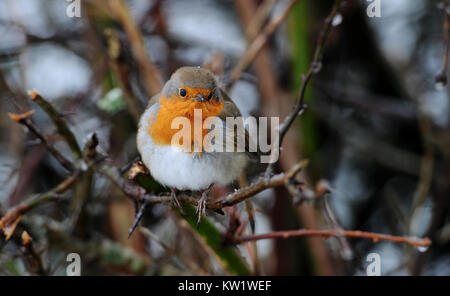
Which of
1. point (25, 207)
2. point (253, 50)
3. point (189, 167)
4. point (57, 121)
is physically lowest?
point (25, 207)

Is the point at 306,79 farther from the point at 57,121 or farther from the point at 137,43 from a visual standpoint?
the point at 137,43

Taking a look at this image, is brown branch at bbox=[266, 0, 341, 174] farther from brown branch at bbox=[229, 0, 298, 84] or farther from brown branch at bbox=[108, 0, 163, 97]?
brown branch at bbox=[108, 0, 163, 97]

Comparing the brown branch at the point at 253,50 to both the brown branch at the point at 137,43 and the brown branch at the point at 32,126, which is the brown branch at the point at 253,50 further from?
the brown branch at the point at 32,126

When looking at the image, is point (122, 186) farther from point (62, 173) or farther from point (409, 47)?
point (409, 47)

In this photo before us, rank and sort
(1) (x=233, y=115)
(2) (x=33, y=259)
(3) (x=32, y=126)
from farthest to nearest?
(1) (x=233, y=115)
(2) (x=33, y=259)
(3) (x=32, y=126)

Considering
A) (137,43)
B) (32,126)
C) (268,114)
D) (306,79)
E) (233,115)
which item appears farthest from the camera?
(268,114)

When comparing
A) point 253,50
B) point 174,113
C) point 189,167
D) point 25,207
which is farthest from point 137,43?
point 25,207
